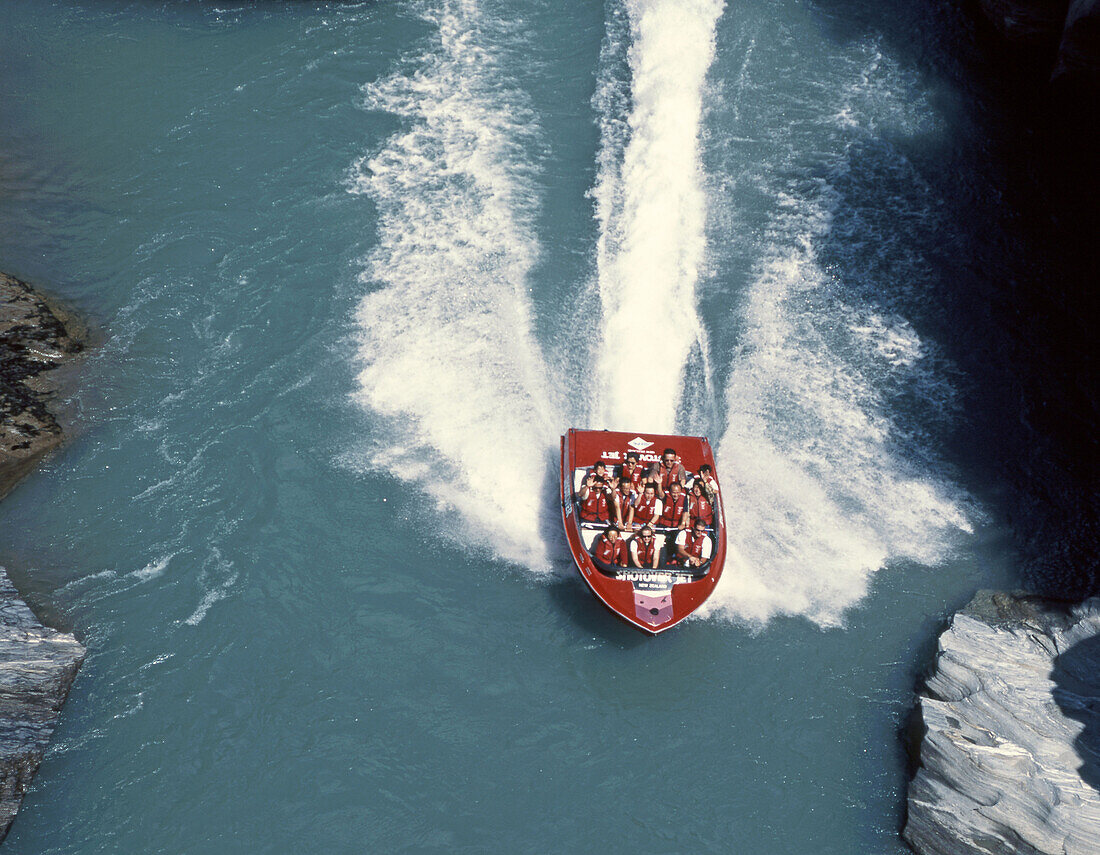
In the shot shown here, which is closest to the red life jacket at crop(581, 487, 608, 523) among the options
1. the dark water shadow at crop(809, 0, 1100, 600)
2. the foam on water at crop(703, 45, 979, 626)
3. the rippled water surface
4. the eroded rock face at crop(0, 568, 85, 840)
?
the rippled water surface

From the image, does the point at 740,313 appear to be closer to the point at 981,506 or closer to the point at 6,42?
the point at 981,506

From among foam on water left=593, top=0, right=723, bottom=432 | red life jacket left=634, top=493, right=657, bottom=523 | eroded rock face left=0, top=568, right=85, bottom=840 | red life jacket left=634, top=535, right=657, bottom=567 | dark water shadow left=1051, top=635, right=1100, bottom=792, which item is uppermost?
foam on water left=593, top=0, right=723, bottom=432

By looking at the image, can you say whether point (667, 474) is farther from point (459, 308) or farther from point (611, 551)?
point (459, 308)

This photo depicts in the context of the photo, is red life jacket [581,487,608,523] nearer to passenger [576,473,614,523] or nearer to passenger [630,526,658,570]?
passenger [576,473,614,523]

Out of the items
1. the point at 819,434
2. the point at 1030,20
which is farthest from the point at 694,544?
the point at 1030,20

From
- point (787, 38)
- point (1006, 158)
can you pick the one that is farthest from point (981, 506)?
point (787, 38)

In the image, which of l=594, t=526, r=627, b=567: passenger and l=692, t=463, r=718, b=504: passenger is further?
l=692, t=463, r=718, b=504: passenger

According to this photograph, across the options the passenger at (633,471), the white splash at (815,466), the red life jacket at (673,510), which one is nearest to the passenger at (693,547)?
the red life jacket at (673,510)
